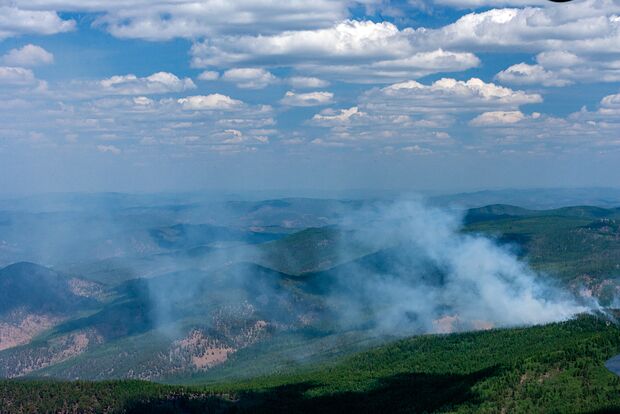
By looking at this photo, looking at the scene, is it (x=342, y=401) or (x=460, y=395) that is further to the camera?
(x=342, y=401)

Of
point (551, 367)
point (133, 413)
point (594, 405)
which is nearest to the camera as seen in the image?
point (594, 405)

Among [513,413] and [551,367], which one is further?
[551,367]

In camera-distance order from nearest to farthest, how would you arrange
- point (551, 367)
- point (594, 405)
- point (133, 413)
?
1. point (594, 405)
2. point (551, 367)
3. point (133, 413)

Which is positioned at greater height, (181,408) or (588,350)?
(588,350)

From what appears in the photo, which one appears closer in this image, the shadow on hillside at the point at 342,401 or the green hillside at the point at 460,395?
the green hillside at the point at 460,395

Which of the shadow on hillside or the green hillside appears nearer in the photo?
the green hillside

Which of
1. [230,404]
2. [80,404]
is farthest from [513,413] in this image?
[80,404]

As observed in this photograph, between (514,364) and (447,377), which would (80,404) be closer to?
(447,377)

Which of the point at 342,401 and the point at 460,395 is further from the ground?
the point at 460,395
